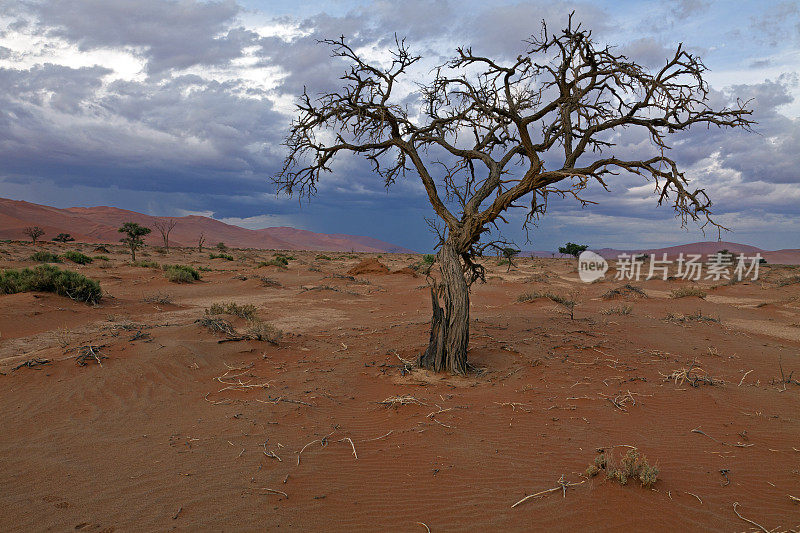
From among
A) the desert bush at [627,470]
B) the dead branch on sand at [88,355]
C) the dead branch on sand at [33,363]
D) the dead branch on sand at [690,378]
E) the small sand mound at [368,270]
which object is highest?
the small sand mound at [368,270]

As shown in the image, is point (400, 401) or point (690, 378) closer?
point (400, 401)

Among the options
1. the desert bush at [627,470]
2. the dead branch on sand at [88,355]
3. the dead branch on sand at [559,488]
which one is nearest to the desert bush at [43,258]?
the dead branch on sand at [88,355]

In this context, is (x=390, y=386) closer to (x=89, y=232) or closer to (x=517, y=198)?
(x=517, y=198)

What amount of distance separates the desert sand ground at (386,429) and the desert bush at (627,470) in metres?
0.08

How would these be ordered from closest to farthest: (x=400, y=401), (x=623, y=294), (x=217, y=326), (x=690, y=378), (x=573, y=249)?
(x=400, y=401), (x=690, y=378), (x=217, y=326), (x=623, y=294), (x=573, y=249)

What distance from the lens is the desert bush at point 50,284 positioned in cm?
1235

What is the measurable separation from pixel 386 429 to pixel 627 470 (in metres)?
2.55

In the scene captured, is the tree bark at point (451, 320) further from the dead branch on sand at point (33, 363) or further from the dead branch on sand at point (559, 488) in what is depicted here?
the dead branch on sand at point (33, 363)

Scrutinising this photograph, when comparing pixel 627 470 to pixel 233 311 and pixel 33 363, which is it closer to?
pixel 33 363

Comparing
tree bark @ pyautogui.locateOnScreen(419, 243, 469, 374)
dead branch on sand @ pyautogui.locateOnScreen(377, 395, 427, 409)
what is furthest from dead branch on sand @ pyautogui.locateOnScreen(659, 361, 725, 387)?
dead branch on sand @ pyautogui.locateOnScreen(377, 395, 427, 409)

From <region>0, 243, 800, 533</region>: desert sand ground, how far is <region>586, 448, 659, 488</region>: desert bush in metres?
0.08

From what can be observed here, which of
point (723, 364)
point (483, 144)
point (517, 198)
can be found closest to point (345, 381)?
point (517, 198)

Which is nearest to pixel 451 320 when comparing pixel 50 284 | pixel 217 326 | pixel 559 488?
pixel 559 488

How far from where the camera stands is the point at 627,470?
137 inches
